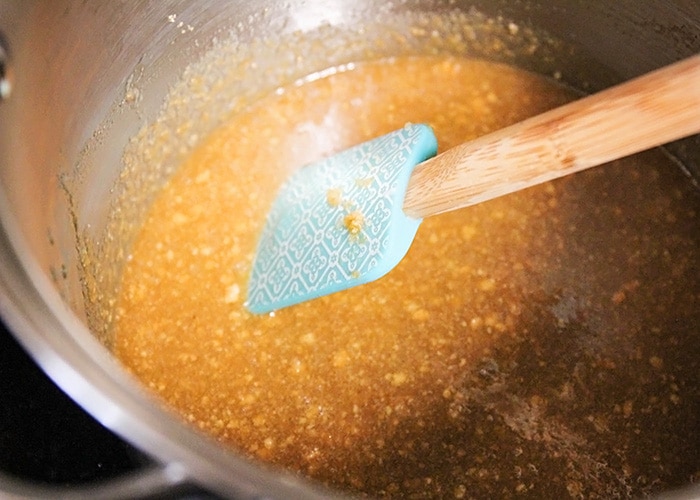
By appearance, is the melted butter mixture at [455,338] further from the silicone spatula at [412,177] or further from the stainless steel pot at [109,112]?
the stainless steel pot at [109,112]

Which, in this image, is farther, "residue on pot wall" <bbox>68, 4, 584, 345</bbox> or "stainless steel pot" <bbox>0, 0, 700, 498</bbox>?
"residue on pot wall" <bbox>68, 4, 584, 345</bbox>

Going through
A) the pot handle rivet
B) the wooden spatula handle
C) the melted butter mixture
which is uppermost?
the pot handle rivet

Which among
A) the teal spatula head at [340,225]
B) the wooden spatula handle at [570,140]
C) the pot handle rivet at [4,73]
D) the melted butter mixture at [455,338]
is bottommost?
the melted butter mixture at [455,338]

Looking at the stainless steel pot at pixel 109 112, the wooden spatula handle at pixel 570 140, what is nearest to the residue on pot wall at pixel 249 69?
the stainless steel pot at pixel 109 112

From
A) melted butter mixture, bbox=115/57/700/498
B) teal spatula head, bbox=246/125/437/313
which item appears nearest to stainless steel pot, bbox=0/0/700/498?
melted butter mixture, bbox=115/57/700/498

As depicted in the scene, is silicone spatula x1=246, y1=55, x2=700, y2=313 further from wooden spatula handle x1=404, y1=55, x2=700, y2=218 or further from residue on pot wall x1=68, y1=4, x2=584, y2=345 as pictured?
residue on pot wall x1=68, y1=4, x2=584, y2=345
